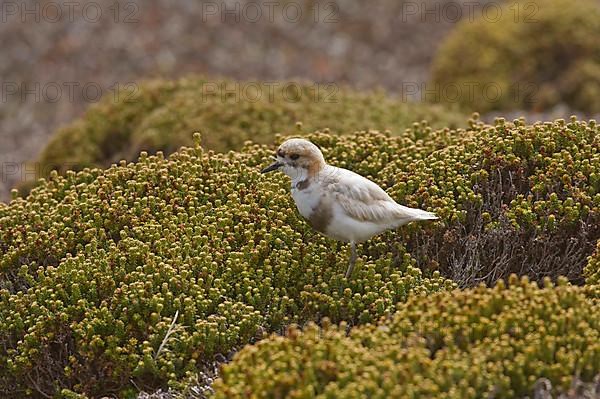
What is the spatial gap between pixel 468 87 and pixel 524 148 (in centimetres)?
636

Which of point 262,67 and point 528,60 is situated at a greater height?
point 528,60

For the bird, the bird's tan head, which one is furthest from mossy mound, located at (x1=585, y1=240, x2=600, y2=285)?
the bird's tan head

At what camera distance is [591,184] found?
20.0ft

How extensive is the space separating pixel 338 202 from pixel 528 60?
7551 millimetres

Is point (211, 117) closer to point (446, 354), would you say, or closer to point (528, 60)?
point (528, 60)

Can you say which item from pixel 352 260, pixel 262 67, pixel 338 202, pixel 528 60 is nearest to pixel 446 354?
pixel 352 260

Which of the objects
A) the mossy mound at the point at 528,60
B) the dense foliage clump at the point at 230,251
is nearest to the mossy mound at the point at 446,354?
the dense foliage clump at the point at 230,251

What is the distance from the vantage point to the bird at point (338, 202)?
5.64 metres

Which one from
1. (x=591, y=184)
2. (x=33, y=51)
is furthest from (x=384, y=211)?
(x=33, y=51)

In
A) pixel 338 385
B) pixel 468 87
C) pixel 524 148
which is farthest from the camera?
pixel 468 87

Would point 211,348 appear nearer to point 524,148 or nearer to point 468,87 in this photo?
point 524,148

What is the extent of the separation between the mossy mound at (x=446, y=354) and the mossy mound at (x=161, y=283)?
692 millimetres

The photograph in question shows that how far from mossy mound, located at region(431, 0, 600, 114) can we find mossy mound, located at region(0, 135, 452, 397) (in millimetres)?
6729

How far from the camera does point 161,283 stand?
18.4 ft
